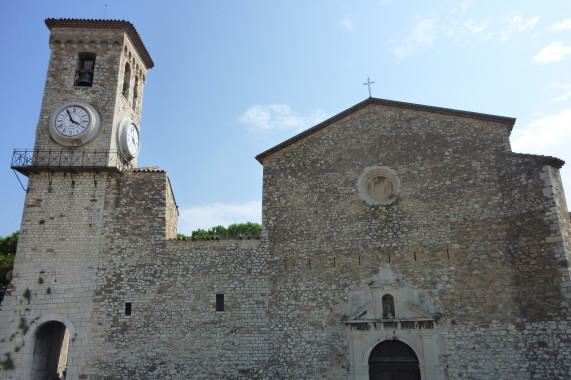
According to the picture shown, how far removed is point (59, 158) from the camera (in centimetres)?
1494

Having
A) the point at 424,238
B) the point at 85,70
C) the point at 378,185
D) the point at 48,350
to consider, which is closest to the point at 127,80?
the point at 85,70

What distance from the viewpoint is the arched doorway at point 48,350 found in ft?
44.1

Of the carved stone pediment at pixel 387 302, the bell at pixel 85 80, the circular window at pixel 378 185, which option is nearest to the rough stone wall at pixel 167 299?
the carved stone pediment at pixel 387 302

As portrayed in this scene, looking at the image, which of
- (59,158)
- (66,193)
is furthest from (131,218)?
(59,158)

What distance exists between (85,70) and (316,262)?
12.2 m

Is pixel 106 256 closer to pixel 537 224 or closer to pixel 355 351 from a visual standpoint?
pixel 355 351

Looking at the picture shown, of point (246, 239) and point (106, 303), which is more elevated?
point (246, 239)

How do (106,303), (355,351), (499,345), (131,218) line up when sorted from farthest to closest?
(131,218), (106,303), (355,351), (499,345)

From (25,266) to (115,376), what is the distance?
4.97 metres

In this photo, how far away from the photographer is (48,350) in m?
14.4

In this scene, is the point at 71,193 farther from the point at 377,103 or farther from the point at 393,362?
the point at 393,362

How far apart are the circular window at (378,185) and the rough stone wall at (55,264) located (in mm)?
9459

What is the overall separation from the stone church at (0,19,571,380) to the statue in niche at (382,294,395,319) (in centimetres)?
3

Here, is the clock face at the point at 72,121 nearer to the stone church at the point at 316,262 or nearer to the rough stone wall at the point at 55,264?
the stone church at the point at 316,262
